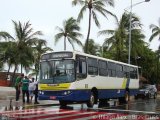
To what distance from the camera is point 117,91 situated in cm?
2811

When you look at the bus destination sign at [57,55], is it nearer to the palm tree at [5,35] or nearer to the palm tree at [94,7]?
the palm tree at [94,7]

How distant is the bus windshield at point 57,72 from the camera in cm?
2091

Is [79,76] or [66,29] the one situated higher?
[66,29]

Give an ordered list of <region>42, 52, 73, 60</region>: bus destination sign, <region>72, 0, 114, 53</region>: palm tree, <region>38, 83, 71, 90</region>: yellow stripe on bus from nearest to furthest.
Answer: <region>38, 83, 71, 90</region>: yellow stripe on bus → <region>42, 52, 73, 60</region>: bus destination sign → <region>72, 0, 114, 53</region>: palm tree

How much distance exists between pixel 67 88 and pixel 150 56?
4761 centimetres

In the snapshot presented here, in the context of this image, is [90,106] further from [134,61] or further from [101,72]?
[134,61]

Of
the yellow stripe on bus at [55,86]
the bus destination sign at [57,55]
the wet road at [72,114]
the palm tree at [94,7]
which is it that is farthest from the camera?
the palm tree at [94,7]

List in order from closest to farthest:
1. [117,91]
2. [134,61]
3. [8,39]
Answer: [117,91] < [8,39] < [134,61]

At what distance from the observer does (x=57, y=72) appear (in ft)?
69.4

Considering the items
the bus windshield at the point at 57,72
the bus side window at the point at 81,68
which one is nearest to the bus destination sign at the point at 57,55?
the bus windshield at the point at 57,72

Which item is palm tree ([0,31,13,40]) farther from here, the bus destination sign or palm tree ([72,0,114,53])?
the bus destination sign

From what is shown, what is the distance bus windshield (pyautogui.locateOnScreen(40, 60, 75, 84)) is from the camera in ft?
68.6

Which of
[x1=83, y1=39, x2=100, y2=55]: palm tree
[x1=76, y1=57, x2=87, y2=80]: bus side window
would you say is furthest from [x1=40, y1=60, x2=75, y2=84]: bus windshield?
[x1=83, y1=39, x2=100, y2=55]: palm tree

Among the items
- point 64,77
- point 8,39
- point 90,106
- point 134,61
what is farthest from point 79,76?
point 134,61
